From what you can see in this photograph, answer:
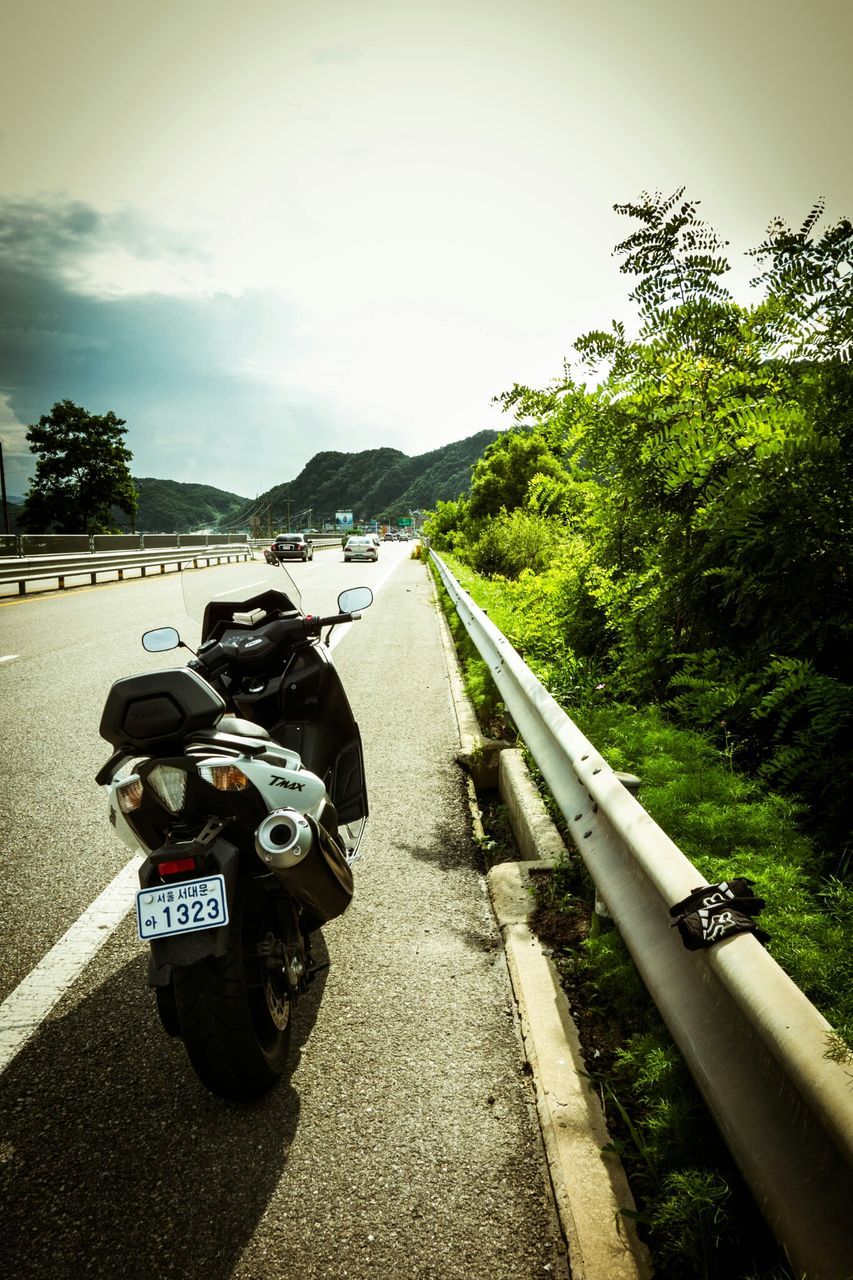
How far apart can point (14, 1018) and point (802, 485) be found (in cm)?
387

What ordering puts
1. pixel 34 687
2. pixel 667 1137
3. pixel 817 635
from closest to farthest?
pixel 667 1137, pixel 817 635, pixel 34 687

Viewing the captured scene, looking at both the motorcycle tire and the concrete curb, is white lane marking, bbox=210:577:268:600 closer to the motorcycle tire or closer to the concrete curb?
the motorcycle tire

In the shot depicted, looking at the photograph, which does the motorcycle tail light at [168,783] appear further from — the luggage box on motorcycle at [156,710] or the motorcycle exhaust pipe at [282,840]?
the motorcycle exhaust pipe at [282,840]

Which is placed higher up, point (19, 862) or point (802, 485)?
point (802, 485)

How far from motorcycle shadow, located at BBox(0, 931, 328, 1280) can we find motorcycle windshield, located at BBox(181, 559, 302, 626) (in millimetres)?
1771

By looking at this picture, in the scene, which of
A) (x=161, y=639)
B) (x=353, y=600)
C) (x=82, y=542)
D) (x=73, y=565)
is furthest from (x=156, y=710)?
(x=82, y=542)

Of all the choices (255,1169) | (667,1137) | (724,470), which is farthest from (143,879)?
(724,470)

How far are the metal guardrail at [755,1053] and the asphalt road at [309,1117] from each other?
2.19 ft

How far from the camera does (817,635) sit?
125 inches

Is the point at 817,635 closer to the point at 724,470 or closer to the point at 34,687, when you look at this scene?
the point at 724,470

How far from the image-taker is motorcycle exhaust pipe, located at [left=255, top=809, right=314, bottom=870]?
202cm

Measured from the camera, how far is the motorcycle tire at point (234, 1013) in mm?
2010

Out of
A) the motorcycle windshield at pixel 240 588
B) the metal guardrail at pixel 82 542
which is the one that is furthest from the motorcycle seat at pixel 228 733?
the metal guardrail at pixel 82 542

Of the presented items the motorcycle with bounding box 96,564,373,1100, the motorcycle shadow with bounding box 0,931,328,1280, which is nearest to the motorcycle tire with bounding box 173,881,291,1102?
the motorcycle with bounding box 96,564,373,1100
